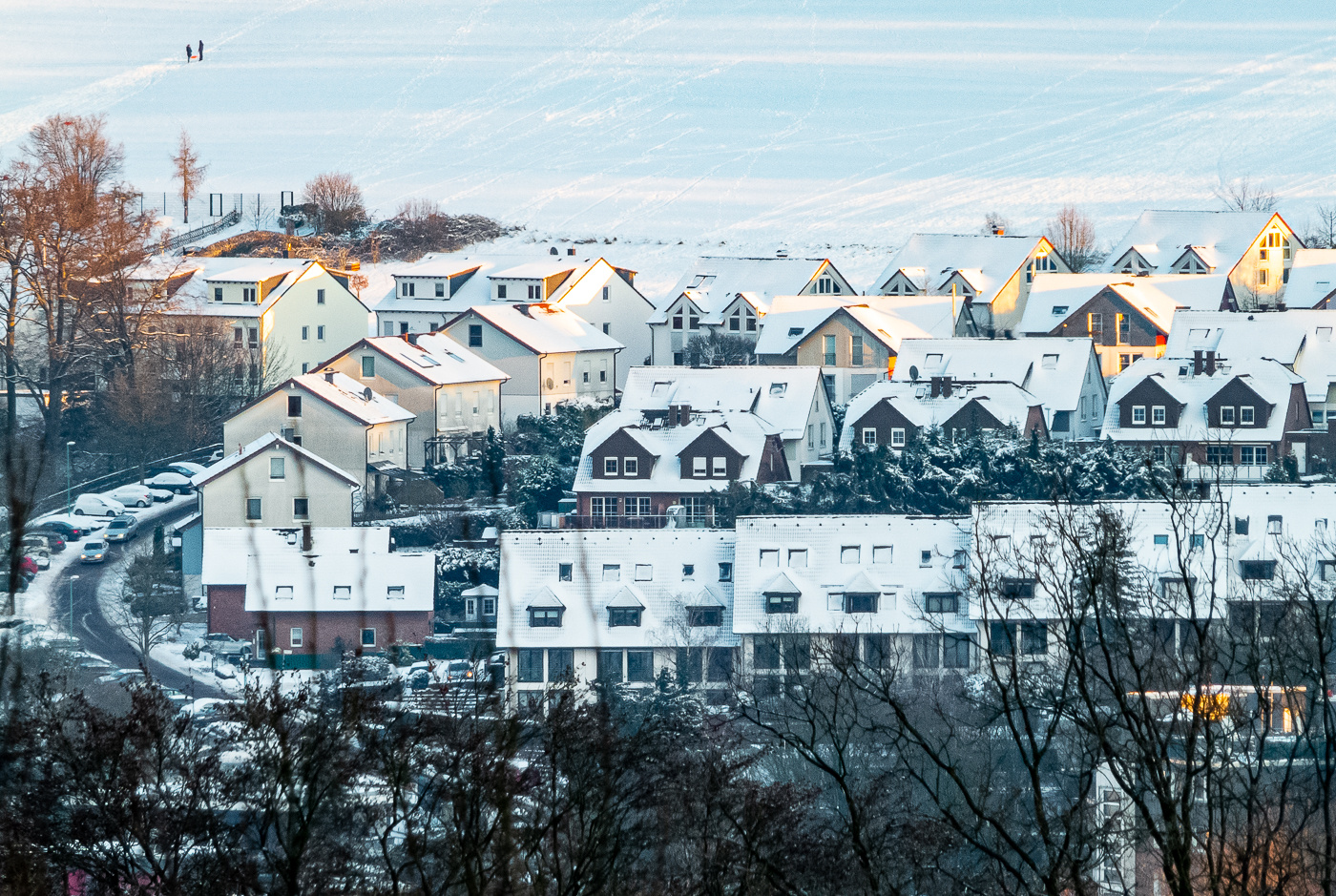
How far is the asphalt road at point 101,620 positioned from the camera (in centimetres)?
1903

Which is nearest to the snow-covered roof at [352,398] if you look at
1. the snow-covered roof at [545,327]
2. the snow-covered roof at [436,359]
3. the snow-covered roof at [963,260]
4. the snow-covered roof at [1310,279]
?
the snow-covered roof at [436,359]

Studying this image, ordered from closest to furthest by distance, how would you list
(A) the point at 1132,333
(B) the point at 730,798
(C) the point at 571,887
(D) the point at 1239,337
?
(C) the point at 571,887, (B) the point at 730,798, (D) the point at 1239,337, (A) the point at 1132,333

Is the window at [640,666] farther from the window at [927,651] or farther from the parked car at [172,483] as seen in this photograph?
the parked car at [172,483]

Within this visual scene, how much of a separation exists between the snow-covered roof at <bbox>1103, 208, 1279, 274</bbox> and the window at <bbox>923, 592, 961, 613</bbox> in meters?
20.6

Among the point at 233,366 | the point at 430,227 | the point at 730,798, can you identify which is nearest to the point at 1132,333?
the point at 233,366

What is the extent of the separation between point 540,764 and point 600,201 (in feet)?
166

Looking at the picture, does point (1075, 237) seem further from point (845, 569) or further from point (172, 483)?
point (845, 569)

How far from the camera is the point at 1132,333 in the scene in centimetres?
3294

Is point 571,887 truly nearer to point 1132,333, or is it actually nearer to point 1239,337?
point 1239,337

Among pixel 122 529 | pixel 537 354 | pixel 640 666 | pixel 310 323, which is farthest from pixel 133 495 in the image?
pixel 640 666

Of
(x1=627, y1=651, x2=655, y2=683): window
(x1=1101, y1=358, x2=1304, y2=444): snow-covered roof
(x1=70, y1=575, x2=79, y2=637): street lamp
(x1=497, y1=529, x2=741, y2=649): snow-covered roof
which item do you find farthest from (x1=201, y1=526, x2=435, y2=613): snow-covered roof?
(x1=1101, y1=358, x2=1304, y2=444): snow-covered roof

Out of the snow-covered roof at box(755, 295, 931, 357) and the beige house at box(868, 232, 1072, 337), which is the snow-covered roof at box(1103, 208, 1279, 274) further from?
the snow-covered roof at box(755, 295, 931, 357)

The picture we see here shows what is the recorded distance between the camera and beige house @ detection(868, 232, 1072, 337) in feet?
120

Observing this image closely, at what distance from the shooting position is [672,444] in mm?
25938
